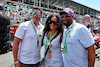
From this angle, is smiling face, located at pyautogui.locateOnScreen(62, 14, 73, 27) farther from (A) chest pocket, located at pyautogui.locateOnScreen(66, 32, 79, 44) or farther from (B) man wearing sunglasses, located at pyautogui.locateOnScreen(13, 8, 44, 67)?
(B) man wearing sunglasses, located at pyautogui.locateOnScreen(13, 8, 44, 67)

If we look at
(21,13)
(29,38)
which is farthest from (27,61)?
(21,13)

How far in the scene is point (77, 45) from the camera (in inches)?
62.5

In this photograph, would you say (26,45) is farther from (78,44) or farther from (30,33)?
(78,44)

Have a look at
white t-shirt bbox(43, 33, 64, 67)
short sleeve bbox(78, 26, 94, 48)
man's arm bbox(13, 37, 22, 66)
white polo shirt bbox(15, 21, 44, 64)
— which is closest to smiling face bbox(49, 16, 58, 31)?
white t-shirt bbox(43, 33, 64, 67)

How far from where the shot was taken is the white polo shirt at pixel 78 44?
1532 mm

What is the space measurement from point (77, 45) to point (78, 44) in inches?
0.9

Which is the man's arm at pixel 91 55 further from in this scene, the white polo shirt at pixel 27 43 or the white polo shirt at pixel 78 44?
the white polo shirt at pixel 27 43

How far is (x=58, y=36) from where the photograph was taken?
190 cm

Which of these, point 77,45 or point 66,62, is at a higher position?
point 77,45

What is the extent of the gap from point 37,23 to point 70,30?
71 cm

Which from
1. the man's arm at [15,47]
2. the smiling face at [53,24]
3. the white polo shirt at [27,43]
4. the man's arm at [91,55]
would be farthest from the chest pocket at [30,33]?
the man's arm at [91,55]

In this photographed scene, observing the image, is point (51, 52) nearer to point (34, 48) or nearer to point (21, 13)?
point (34, 48)

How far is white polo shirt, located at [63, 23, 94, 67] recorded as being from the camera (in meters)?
1.53

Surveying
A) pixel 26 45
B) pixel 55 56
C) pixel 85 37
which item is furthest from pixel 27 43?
pixel 85 37
